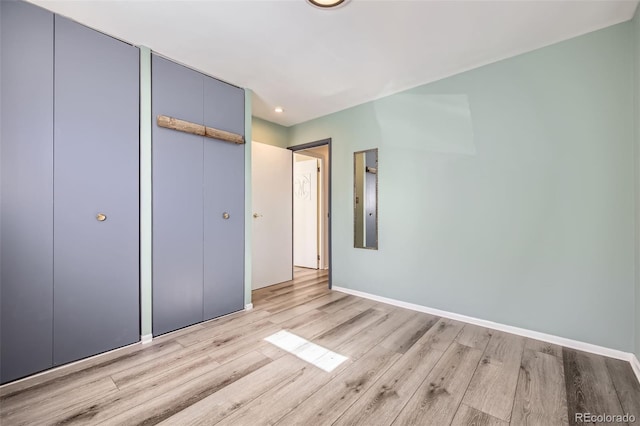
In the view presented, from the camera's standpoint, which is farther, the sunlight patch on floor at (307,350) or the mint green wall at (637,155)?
the sunlight patch on floor at (307,350)

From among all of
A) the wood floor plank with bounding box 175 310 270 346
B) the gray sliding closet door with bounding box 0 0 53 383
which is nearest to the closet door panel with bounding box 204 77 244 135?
the gray sliding closet door with bounding box 0 0 53 383

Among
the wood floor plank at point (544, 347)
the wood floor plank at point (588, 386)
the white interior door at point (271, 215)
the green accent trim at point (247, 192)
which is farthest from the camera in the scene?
the white interior door at point (271, 215)

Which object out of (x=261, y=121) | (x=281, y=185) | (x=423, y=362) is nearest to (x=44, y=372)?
(x=423, y=362)

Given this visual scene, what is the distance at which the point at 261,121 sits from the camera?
414 centimetres

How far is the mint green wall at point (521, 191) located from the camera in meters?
2.09

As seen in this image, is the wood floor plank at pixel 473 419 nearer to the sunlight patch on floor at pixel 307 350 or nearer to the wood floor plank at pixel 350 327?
the sunlight patch on floor at pixel 307 350

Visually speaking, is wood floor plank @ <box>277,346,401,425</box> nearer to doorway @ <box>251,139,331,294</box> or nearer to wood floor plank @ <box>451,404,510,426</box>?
wood floor plank @ <box>451,404,510,426</box>

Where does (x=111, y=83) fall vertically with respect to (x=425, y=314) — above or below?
above

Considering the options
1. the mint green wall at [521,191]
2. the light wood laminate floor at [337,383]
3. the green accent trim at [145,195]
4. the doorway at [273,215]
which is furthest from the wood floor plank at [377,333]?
the green accent trim at [145,195]

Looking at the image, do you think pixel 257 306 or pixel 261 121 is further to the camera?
pixel 261 121

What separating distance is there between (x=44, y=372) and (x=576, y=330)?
395 centimetres

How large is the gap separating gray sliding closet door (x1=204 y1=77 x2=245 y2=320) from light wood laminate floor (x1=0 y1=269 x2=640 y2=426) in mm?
435

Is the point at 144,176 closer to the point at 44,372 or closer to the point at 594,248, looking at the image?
the point at 44,372

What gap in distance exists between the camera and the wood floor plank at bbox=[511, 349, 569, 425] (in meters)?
1.49
